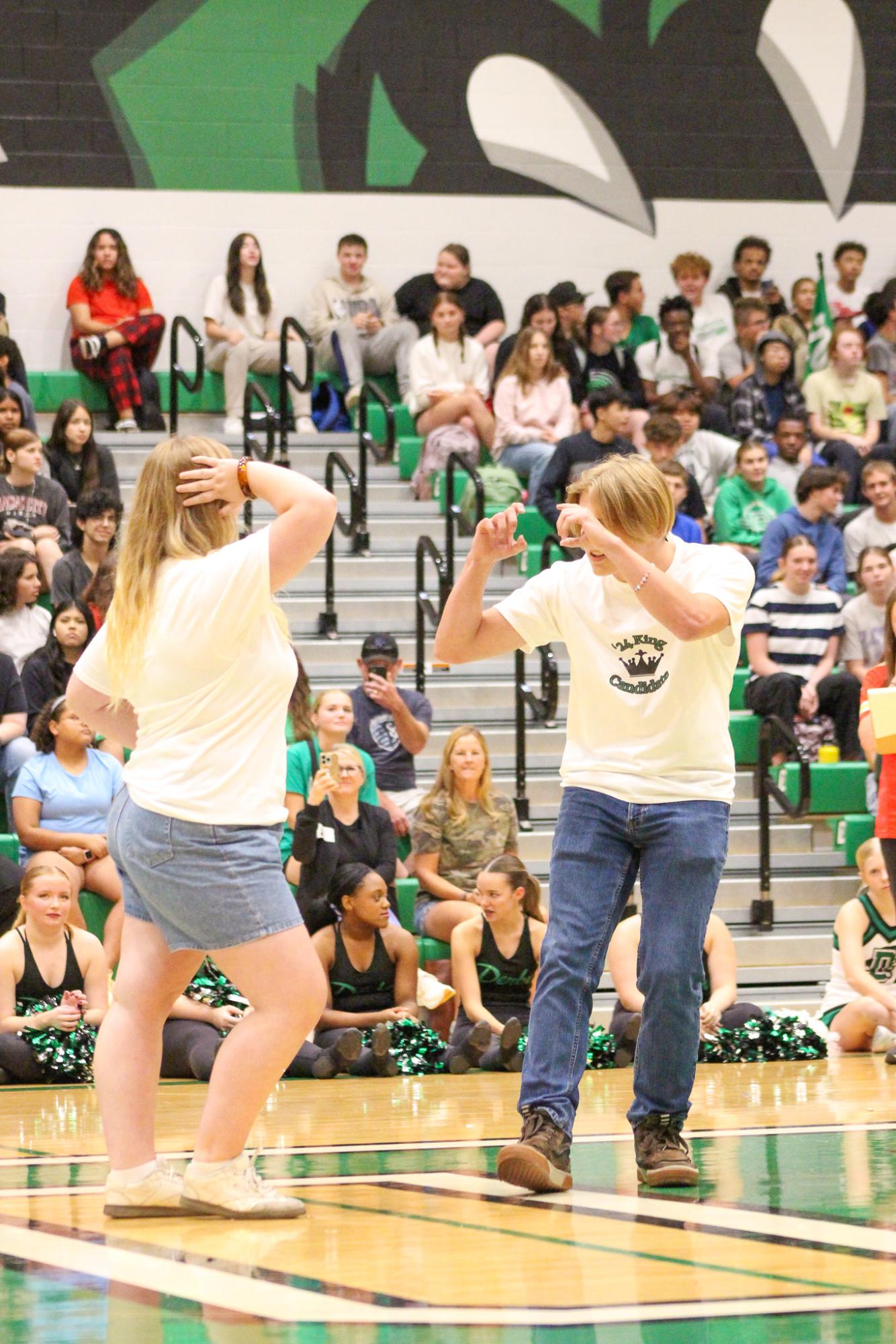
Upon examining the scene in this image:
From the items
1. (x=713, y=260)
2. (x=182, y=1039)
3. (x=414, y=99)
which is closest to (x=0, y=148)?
(x=414, y=99)

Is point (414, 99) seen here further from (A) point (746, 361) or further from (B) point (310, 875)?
(B) point (310, 875)

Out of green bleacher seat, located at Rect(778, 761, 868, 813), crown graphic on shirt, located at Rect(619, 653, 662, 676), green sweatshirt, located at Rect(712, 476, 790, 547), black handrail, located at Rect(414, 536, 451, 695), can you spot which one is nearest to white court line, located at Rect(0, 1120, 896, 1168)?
crown graphic on shirt, located at Rect(619, 653, 662, 676)

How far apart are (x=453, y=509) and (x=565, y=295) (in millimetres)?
3254

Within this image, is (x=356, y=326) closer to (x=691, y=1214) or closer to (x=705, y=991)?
(x=705, y=991)

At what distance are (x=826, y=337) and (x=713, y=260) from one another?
144cm

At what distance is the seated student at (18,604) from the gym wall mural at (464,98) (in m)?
4.78

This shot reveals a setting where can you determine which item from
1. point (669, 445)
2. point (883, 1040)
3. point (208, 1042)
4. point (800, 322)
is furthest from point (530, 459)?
point (208, 1042)

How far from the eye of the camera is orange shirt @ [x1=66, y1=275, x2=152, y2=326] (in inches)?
512

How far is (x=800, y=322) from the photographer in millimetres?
14258

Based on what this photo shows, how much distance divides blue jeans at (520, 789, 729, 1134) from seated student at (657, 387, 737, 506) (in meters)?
8.33

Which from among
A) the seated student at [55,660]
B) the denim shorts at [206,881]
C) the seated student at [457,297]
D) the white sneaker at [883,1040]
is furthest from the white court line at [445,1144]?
the seated student at [457,297]

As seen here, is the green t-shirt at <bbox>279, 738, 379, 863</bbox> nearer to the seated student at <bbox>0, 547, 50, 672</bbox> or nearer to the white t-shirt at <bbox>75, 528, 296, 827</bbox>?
the seated student at <bbox>0, 547, 50, 672</bbox>

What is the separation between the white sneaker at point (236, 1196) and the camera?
3.75m

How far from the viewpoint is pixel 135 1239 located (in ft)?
11.7
